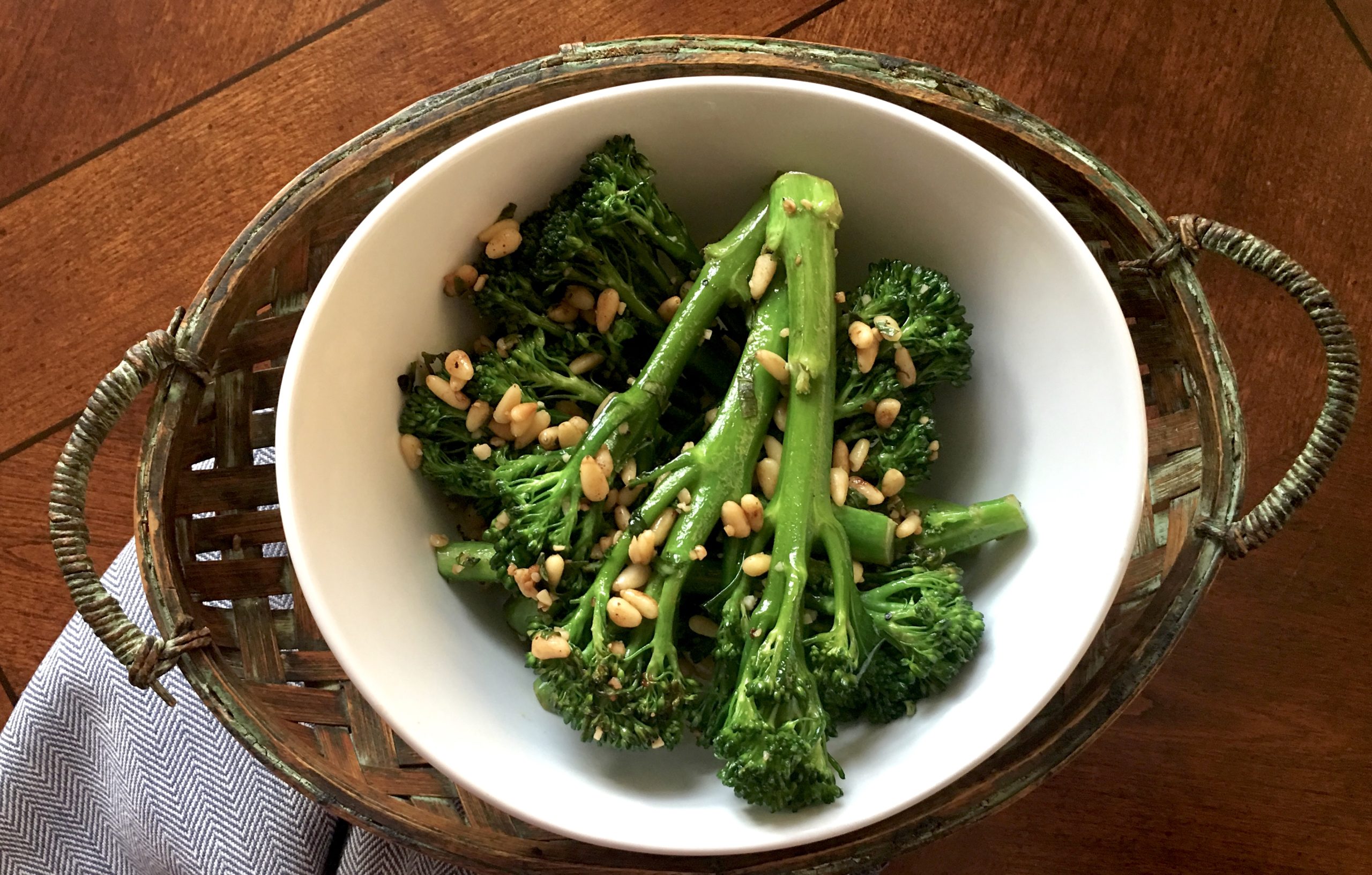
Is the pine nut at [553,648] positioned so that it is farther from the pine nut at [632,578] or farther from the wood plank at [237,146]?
→ the wood plank at [237,146]

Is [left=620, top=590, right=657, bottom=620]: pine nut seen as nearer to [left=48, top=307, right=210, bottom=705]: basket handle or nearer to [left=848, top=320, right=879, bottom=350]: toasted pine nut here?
[left=848, top=320, right=879, bottom=350]: toasted pine nut

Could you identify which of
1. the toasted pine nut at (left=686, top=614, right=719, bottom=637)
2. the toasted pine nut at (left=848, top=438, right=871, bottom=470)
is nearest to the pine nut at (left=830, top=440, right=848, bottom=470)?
the toasted pine nut at (left=848, top=438, right=871, bottom=470)

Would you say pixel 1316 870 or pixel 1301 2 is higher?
pixel 1301 2

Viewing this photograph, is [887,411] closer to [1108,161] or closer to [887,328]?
[887,328]

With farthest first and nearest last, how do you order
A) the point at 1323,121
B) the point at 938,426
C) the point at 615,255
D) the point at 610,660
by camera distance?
the point at 1323,121
the point at 938,426
the point at 615,255
the point at 610,660

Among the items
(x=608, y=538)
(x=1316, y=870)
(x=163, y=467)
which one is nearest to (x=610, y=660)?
(x=608, y=538)

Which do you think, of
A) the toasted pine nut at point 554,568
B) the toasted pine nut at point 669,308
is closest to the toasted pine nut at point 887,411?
the toasted pine nut at point 669,308

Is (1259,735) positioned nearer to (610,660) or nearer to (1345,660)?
(1345,660)
